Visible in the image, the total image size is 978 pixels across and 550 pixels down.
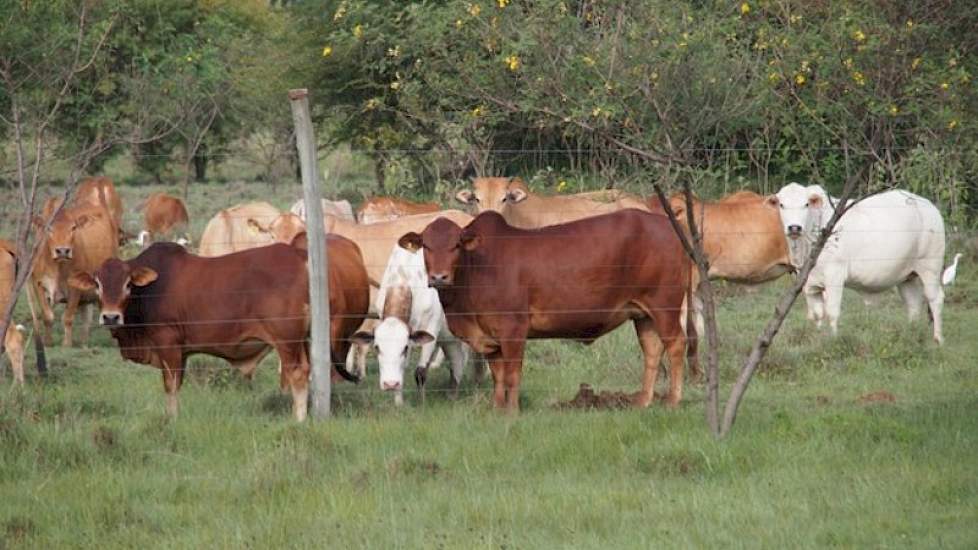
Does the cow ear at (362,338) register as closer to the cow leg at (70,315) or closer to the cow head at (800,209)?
the cow leg at (70,315)

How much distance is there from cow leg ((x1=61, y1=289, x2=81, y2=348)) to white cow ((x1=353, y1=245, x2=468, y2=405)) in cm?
454

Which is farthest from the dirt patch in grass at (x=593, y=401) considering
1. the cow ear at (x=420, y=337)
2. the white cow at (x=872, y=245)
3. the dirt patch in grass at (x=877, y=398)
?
the white cow at (x=872, y=245)

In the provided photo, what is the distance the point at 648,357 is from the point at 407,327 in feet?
6.12

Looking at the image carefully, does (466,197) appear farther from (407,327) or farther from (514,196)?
(407,327)

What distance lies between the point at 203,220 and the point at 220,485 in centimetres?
2159

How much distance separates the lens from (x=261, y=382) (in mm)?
13367

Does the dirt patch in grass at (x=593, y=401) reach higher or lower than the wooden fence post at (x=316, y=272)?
lower

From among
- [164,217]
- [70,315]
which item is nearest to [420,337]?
[70,315]

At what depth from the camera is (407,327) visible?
12.2 m

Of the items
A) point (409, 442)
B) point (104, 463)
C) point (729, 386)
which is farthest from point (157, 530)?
point (729, 386)

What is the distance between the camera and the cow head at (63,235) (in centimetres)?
1664

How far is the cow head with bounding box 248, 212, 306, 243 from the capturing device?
50.1ft

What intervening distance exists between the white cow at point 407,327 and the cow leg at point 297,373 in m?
0.66

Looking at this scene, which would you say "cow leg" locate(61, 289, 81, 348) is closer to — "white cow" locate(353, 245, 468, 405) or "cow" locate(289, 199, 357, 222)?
"cow" locate(289, 199, 357, 222)
